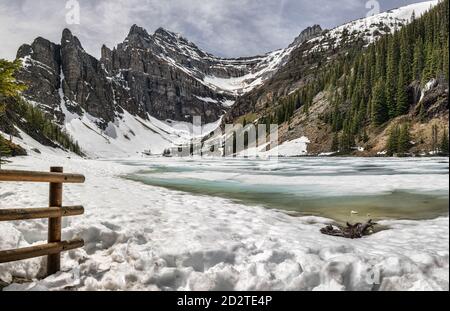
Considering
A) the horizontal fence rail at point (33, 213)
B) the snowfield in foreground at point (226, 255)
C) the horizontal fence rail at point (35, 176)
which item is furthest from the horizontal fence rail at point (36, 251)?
the horizontal fence rail at point (35, 176)

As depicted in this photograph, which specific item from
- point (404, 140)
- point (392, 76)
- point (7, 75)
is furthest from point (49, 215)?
point (392, 76)

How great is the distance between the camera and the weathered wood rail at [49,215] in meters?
6.52

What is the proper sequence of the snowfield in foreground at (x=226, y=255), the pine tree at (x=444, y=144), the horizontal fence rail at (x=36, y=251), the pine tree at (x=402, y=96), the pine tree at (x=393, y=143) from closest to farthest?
the snowfield in foreground at (x=226, y=255)
the horizontal fence rail at (x=36, y=251)
the pine tree at (x=444, y=144)
the pine tree at (x=393, y=143)
the pine tree at (x=402, y=96)

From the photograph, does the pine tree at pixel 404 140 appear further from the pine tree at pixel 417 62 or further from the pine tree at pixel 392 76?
the pine tree at pixel 417 62

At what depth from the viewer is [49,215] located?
280 inches

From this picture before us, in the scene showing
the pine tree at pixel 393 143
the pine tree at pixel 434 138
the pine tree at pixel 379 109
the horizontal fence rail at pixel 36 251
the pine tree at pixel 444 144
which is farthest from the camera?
the pine tree at pixel 379 109

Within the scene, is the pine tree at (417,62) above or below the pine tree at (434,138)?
above

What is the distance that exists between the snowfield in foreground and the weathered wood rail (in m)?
0.34

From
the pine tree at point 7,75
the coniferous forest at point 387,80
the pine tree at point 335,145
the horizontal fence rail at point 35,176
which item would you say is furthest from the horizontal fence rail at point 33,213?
the pine tree at point 335,145

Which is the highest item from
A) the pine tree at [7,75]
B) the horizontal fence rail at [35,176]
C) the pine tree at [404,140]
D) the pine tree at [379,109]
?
the pine tree at [379,109]

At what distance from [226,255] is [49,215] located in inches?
147

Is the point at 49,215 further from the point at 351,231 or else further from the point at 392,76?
the point at 392,76

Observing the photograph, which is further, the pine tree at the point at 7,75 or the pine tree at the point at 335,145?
the pine tree at the point at 335,145
